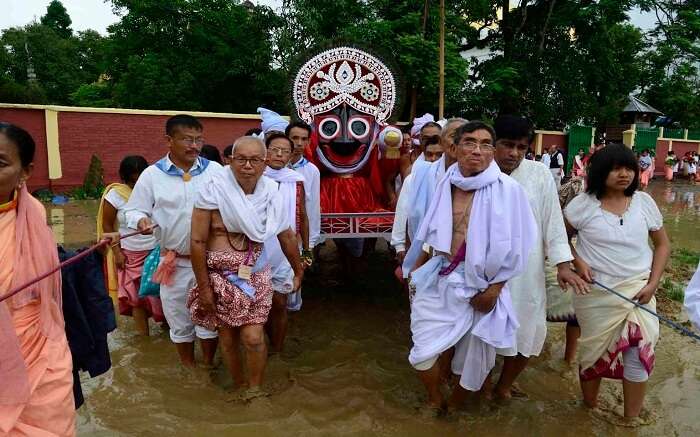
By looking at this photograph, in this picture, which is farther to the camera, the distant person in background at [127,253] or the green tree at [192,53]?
the green tree at [192,53]

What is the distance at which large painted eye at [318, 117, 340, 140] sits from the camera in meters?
5.34

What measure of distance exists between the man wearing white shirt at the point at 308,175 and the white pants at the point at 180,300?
3.86 feet

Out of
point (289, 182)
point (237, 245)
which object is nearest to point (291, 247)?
point (237, 245)

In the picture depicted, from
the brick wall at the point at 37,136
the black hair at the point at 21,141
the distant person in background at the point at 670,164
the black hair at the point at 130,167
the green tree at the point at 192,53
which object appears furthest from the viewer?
the distant person in background at the point at 670,164

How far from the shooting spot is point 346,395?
3.54 meters

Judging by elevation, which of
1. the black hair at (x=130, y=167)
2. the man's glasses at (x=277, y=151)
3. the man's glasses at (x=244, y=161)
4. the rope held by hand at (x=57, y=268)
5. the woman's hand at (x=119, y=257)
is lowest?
the woman's hand at (x=119, y=257)

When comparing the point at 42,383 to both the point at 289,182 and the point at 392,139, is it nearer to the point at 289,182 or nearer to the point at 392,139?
the point at 289,182

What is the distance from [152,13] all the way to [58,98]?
14525mm

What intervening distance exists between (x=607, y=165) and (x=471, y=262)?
987 millimetres

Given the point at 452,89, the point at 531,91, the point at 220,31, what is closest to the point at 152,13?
the point at 220,31

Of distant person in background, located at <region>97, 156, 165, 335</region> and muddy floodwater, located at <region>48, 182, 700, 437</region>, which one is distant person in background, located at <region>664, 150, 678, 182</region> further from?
distant person in background, located at <region>97, 156, 165, 335</region>

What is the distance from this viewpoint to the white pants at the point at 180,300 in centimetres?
362

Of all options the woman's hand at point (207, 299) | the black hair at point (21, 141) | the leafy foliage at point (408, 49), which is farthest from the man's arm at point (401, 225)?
the leafy foliage at point (408, 49)

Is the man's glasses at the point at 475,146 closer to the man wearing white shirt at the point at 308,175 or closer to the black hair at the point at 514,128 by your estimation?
the black hair at the point at 514,128
